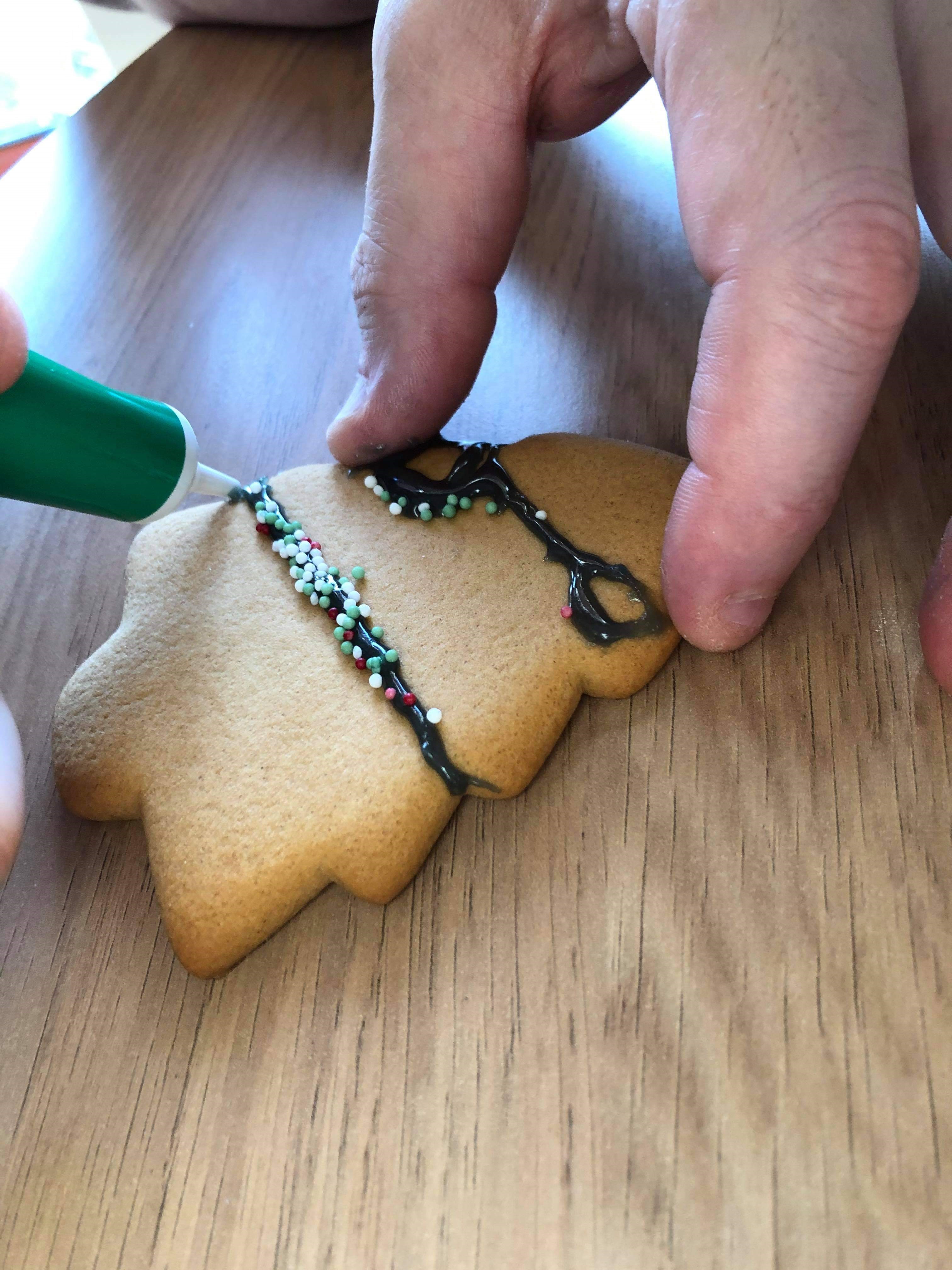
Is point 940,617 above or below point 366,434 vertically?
below

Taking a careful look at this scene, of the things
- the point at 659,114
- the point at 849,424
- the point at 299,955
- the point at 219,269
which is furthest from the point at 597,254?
the point at 299,955

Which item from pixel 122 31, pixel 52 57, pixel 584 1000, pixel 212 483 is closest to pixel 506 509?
pixel 212 483

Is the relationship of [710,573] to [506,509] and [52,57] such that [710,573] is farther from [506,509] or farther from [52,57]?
[52,57]

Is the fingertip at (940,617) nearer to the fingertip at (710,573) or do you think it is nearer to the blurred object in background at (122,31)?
the fingertip at (710,573)

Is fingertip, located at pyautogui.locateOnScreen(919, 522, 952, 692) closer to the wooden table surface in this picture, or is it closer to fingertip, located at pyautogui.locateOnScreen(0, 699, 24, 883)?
the wooden table surface

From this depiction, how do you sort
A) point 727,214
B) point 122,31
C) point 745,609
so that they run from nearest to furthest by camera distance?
point 727,214
point 745,609
point 122,31

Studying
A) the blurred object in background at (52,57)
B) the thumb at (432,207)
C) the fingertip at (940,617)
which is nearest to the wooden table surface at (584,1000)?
the fingertip at (940,617)

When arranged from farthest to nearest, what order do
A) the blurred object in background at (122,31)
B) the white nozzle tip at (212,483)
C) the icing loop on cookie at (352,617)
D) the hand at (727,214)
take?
the blurred object in background at (122,31)
the white nozzle tip at (212,483)
the icing loop on cookie at (352,617)
the hand at (727,214)
